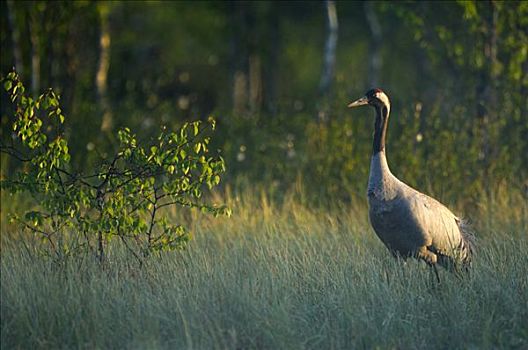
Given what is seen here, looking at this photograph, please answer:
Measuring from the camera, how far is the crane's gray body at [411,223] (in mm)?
8273

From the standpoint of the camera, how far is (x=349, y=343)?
22.4ft

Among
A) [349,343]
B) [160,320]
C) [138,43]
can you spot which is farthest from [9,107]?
[138,43]

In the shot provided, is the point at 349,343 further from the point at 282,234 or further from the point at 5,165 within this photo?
the point at 5,165

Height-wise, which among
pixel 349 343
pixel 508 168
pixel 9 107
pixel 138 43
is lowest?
pixel 349 343

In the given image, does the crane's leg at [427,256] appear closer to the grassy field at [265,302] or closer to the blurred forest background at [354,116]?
the grassy field at [265,302]

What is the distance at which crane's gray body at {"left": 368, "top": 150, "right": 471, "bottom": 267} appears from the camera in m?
8.27

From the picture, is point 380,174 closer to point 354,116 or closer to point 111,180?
point 111,180

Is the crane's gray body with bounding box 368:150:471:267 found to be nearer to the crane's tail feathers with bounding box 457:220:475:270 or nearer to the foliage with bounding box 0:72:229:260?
the crane's tail feathers with bounding box 457:220:475:270

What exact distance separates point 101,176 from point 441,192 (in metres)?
5.42

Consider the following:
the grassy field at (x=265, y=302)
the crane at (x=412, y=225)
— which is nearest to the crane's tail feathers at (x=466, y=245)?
the crane at (x=412, y=225)

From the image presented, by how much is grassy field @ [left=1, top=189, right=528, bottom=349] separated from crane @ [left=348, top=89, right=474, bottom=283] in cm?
A: 18

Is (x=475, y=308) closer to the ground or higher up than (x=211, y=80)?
closer to the ground

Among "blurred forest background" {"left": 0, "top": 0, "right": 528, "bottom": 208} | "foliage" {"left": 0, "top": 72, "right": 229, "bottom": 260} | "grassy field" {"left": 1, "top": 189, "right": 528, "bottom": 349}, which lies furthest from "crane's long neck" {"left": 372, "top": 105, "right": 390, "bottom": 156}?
"blurred forest background" {"left": 0, "top": 0, "right": 528, "bottom": 208}

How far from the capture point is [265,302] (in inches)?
283
